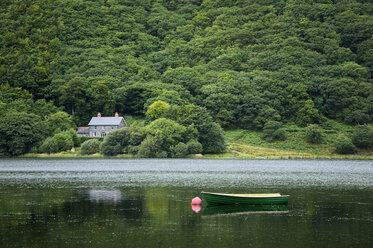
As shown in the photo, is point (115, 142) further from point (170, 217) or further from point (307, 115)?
point (170, 217)

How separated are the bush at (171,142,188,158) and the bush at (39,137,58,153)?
34.3 m

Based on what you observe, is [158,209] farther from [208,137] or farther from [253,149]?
[253,149]

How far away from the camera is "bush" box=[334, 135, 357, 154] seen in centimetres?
14512

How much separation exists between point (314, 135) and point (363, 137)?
14355 mm

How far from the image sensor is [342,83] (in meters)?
184

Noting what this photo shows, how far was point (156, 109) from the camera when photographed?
16038cm

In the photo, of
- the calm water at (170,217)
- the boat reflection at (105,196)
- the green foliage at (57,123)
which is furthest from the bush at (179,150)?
the boat reflection at (105,196)

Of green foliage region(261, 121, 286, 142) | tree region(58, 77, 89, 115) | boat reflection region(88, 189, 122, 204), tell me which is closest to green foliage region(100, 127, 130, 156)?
tree region(58, 77, 89, 115)

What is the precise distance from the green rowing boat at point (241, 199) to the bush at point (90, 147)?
10115 centimetres

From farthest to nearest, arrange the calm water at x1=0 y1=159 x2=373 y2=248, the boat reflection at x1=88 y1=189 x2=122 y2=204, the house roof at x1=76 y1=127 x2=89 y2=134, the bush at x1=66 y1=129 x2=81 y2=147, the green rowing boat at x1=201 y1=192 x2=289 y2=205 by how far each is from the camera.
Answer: the house roof at x1=76 y1=127 x2=89 y2=134, the bush at x1=66 y1=129 x2=81 y2=147, the boat reflection at x1=88 y1=189 x2=122 y2=204, the green rowing boat at x1=201 y1=192 x2=289 y2=205, the calm water at x1=0 y1=159 x2=373 y2=248

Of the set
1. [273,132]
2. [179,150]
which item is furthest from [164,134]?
[273,132]

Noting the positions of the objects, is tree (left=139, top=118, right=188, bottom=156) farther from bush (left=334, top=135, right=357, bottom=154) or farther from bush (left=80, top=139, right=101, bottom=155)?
bush (left=334, top=135, right=357, bottom=154)

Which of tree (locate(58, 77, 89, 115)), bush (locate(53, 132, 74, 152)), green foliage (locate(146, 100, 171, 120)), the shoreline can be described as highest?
tree (locate(58, 77, 89, 115))

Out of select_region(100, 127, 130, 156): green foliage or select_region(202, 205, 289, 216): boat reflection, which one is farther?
select_region(100, 127, 130, 156): green foliage
